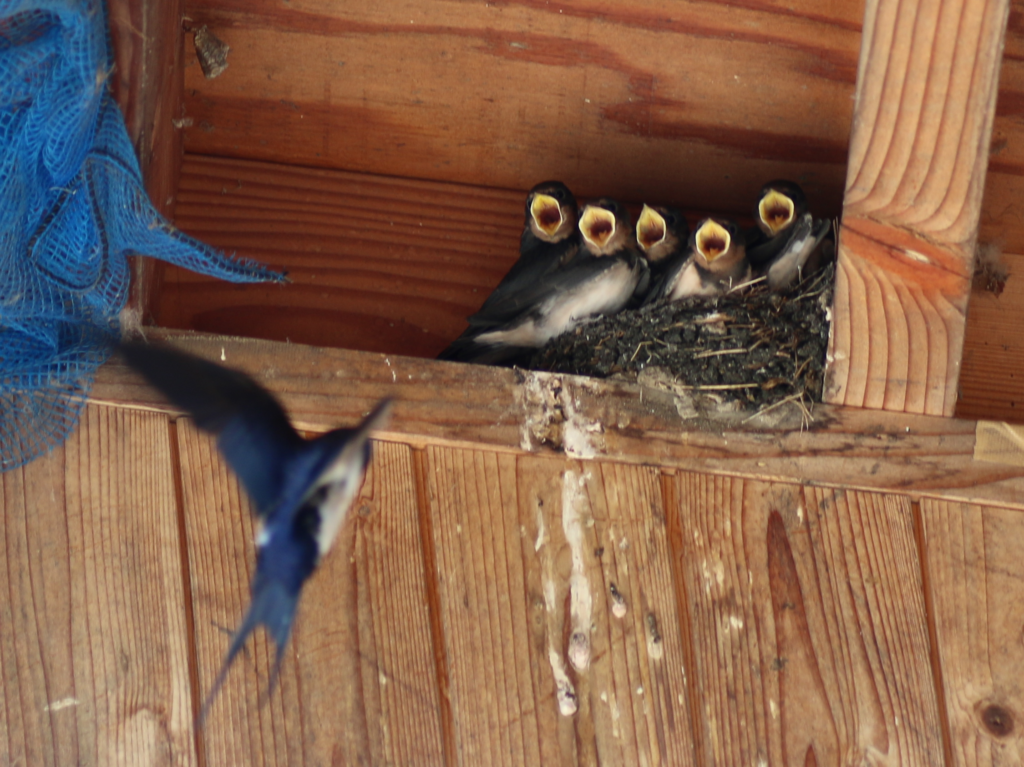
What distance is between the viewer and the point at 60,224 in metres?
1.48

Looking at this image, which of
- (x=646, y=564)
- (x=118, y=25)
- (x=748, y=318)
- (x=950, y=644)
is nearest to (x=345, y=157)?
(x=118, y=25)

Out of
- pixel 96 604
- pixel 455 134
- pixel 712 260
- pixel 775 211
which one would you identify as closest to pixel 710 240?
pixel 712 260

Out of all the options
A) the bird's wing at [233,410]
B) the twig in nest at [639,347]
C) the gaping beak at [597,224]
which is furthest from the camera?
the gaping beak at [597,224]

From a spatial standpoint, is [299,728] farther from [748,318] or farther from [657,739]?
[748,318]

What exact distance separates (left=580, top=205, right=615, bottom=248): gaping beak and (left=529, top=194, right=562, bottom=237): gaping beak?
0.20 feet

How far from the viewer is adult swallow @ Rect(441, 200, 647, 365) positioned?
7.10ft

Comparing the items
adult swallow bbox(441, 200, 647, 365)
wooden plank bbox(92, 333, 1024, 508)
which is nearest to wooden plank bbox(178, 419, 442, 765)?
wooden plank bbox(92, 333, 1024, 508)

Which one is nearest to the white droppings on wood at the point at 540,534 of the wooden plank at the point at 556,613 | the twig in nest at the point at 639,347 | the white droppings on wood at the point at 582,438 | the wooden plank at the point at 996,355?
the wooden plank at the point at 556,613

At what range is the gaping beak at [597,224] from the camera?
2.21 meters

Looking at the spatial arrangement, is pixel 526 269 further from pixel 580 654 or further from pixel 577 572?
pixel 580 654

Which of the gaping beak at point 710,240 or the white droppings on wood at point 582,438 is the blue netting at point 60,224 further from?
the gaping beak at point 710,240

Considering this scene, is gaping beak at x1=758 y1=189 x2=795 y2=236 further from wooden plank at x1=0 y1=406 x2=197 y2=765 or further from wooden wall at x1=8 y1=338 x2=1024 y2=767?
wooden plank at x1=0 y1=406 x2=197 y2=765

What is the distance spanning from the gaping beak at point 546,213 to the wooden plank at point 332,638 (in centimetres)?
75

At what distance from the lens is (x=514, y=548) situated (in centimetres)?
162
